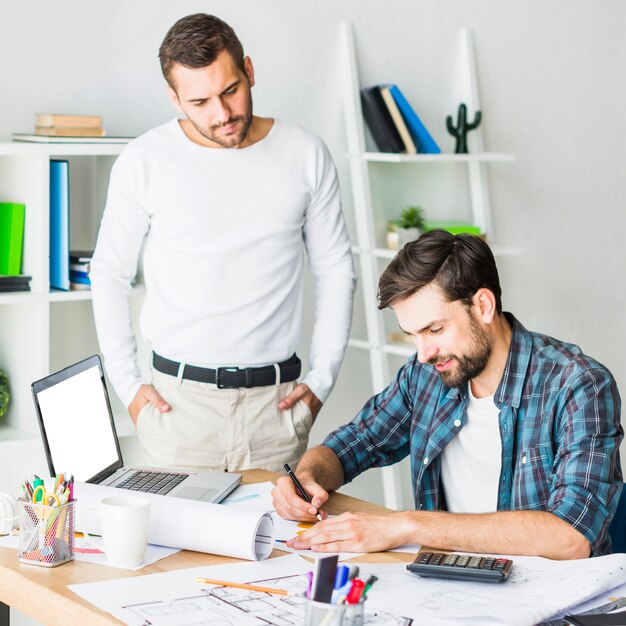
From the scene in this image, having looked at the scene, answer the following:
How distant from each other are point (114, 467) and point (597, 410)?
994mm

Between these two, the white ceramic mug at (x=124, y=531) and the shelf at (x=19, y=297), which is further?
the shelf at (x=19, y=297)

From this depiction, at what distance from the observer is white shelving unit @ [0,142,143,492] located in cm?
284

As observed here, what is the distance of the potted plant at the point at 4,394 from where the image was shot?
2998mm

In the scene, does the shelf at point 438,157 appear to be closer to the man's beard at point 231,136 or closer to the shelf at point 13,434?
the man's beard at point 231,136

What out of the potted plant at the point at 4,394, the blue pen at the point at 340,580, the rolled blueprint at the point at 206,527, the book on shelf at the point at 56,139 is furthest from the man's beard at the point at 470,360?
the potted plant at the point at 4,394

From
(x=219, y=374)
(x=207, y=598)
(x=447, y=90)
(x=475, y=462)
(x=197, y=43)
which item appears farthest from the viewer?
(x=447, y=90)

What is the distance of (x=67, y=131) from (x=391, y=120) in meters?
1.28

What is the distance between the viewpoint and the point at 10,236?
287cm

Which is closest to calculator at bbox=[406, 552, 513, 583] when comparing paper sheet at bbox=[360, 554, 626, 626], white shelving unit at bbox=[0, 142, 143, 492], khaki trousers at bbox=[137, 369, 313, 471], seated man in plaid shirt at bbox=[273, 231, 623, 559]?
paper sheet at bbox=[360, 554, 626, 626]

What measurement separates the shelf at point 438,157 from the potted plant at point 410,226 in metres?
0.20

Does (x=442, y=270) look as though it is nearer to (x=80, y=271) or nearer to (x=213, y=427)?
(x=213, y=427)

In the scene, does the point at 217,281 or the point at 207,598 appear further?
the point at 217,281

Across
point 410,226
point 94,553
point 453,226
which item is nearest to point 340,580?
point 94,553

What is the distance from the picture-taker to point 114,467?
2135 millimetres
